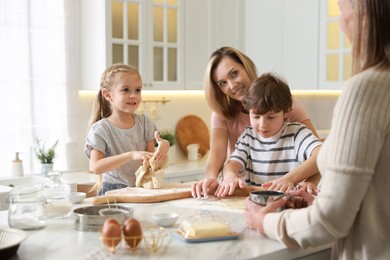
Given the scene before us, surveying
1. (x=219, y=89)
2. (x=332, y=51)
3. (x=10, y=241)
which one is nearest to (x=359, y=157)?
(x=10, y=241)

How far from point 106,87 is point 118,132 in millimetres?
229

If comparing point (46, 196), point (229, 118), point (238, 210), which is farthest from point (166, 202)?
point (229, 118)

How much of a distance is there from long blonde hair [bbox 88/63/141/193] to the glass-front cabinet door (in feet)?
3.75

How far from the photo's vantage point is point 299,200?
5.95 ft

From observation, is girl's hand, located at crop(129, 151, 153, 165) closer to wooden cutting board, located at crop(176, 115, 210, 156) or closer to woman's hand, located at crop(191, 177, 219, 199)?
woman's hand, located at crop(191, 177, 219, 199)

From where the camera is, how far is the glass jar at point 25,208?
170cm

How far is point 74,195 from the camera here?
2133 millimetres

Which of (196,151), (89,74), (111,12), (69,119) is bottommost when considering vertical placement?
(196,151)

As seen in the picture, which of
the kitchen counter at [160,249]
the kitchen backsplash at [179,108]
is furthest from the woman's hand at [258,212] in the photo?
the kitchen backsplash at [179,108]

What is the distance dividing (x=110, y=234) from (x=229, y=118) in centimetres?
140

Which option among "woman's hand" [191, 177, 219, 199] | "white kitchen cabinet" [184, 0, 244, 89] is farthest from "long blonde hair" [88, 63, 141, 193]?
"white kitchen cabinet" [184, 0, 244, 89]

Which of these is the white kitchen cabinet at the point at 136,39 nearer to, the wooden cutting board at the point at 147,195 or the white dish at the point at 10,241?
the wooden cutting board at the point at 147,195

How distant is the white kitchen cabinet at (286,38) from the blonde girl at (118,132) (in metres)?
2.30

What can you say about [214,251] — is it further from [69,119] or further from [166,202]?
[69,119]
